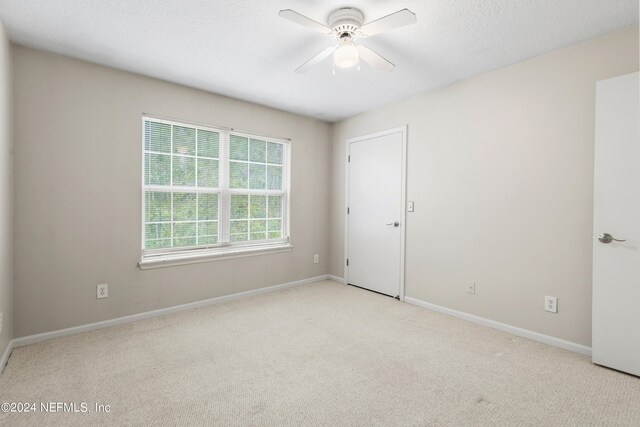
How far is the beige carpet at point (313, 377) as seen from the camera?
1.69 metres

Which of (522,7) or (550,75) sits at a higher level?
(522,7)

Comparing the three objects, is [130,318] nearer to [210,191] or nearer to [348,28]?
[210,191]

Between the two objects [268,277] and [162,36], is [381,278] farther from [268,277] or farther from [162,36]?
[162,36]

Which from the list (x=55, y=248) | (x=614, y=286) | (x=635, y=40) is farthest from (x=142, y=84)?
(x=614, y=286)

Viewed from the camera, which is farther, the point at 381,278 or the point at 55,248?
the point at 381,278

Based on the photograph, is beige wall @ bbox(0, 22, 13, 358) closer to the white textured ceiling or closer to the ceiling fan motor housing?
the white textured ceiling

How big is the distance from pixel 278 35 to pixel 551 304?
301 cm

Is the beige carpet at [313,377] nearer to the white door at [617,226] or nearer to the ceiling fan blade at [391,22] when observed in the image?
the white door at [617,226]

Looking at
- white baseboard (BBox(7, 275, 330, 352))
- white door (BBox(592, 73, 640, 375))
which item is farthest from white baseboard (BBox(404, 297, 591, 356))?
white baseboard (BBox(7, 275, 330, 352))

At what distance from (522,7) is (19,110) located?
146 inches

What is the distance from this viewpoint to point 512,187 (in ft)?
9.16

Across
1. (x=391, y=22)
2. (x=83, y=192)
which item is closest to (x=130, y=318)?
(x=83, y=192)

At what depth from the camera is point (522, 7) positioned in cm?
197

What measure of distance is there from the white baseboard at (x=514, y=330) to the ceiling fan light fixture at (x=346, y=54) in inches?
101
